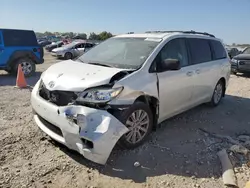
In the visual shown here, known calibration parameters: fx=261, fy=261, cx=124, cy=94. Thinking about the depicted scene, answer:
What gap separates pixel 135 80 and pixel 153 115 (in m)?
0.78

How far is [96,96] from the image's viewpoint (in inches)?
130

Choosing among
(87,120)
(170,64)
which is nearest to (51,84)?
(87,120)

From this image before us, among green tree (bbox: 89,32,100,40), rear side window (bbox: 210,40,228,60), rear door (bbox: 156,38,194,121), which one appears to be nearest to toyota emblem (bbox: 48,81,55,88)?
rear door (bbox: 156,38,194,121)

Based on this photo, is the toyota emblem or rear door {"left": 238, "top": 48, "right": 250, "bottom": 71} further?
rear door {"left": 238, "top": 48, "right": 250, "bottom": 71}

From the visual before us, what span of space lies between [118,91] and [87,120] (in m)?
0.57

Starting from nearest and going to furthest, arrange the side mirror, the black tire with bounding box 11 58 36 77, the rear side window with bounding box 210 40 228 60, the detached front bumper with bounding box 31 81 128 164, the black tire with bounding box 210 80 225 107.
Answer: the detached front bumper with bounding box 31 81 128 164, the side mirror, the rear side window with bounding box 210 40 228 60, the black tire with bounding box 210 80 225 107, the black tire with bounding box 11 58 36 77

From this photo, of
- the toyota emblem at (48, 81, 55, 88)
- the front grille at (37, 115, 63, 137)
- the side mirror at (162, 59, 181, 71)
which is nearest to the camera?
the front grille at (37, 115, 63, 137)

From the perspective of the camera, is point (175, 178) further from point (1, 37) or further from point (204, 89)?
point (1, 37)

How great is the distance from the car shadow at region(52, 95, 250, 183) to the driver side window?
1.27m

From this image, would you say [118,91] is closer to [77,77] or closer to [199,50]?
[77,77]

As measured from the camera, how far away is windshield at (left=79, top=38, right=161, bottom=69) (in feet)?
13.4

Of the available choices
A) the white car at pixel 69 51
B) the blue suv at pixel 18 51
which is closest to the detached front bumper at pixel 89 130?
the blue suv at pixel 18 51

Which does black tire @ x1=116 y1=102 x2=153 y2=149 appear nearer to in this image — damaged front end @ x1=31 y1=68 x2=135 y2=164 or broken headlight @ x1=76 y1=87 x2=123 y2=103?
damaged front end @ x1=31 y1=68 x2=135 y2=164

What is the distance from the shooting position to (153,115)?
4164mm
